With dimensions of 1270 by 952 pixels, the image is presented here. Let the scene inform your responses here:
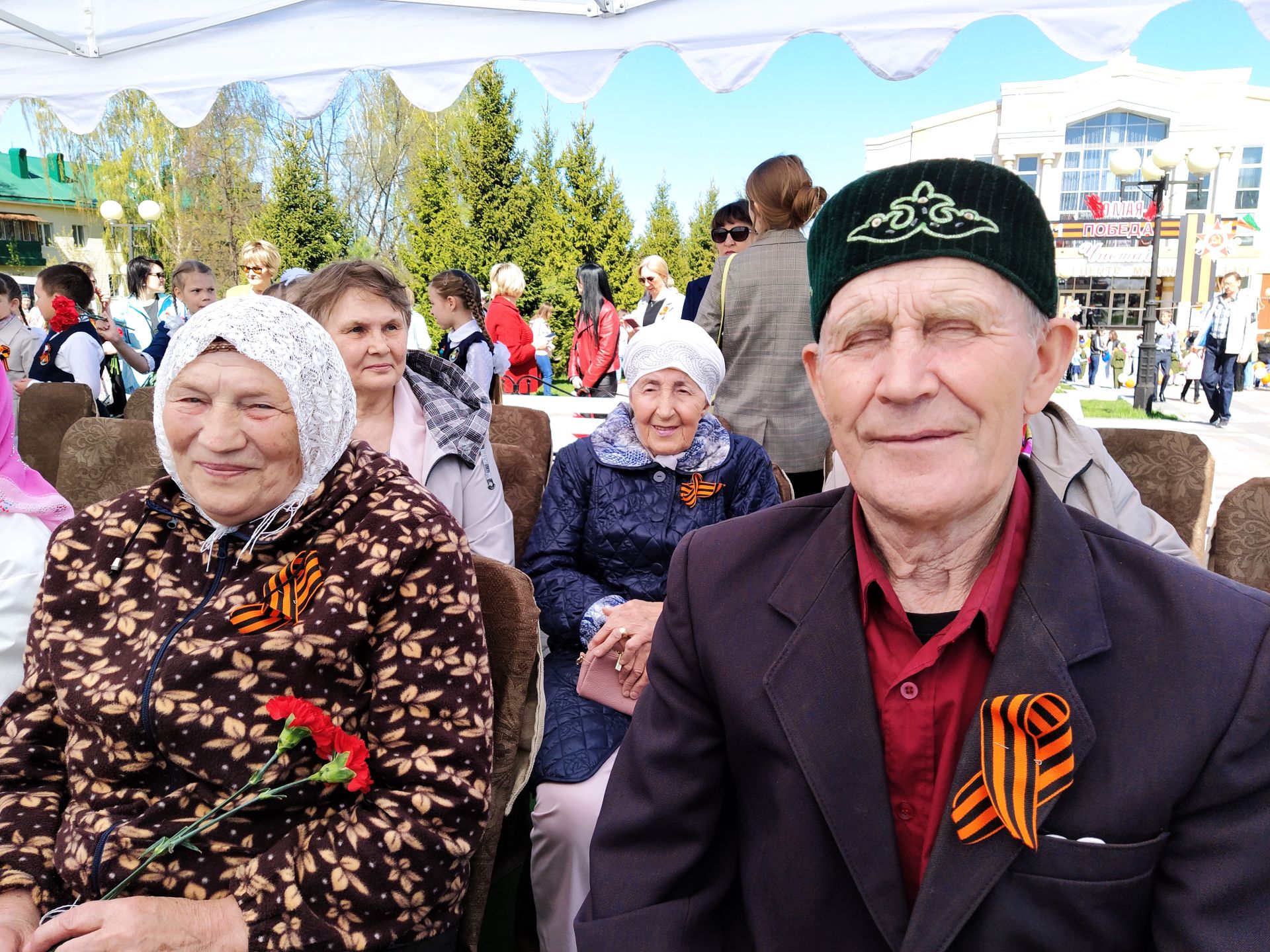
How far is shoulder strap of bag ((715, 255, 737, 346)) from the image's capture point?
3932 millimetres

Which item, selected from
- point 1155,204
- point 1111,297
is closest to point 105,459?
point 1155,204

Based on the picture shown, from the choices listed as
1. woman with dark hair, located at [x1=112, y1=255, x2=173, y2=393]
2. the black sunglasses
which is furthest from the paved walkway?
woman with dark hair, located at [x1=112, y1=255, x2=173, y2=393]

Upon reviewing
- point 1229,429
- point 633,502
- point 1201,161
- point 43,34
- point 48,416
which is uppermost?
point 1201,161

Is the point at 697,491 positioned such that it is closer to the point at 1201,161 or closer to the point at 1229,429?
the point at 1229,429

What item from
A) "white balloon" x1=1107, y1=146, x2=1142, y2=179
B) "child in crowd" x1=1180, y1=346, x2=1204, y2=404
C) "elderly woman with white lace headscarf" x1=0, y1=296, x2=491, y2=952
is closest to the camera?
"elderly woman with white lace headscarf" x1=0, y1=296, x2=491, y2=952

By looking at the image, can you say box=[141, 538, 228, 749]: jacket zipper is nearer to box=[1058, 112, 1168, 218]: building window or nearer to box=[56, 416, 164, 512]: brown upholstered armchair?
box=[56, 416, 164, 512]: brown upholstered armchair

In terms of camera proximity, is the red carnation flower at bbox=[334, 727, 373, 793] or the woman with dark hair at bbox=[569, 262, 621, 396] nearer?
the red carnation flower at bbox=[334, 727, 373, 793]

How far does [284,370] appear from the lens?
175cm

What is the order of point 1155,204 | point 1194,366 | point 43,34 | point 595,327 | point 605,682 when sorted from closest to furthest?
point 605,682
point 43,34
point 595,327
point 1155,204
point 1194,366

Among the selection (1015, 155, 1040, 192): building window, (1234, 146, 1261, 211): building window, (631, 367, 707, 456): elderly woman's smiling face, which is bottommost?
(631, 367, 707, 456): elderly woman's smiling face

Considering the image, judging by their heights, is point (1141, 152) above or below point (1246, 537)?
above

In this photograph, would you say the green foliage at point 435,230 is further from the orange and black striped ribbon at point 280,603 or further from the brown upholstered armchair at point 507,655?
the orange and black striped ribbon at point 280,603

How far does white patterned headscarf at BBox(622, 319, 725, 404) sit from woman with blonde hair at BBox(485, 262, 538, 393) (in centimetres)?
560

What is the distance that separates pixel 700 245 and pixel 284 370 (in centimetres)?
3088
